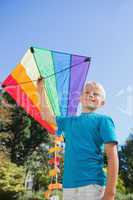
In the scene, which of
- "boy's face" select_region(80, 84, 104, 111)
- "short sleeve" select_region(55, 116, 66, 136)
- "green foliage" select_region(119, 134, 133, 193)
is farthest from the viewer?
"green foliage" select_region(119, 134, 133, 193)

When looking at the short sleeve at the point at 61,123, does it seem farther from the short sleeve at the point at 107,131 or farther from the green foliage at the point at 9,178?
the green foliage at the point at 9,178

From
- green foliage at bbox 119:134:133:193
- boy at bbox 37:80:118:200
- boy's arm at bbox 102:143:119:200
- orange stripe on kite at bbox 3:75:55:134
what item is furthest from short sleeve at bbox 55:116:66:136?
green foliage at bbox 119:134:133:193

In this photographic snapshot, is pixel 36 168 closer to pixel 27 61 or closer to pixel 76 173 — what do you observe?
pixel 27 61

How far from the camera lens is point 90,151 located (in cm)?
268

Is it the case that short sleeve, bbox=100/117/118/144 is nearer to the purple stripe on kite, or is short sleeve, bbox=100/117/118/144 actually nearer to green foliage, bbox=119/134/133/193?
the purple stripe on kite

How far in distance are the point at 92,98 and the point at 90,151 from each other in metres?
0.33

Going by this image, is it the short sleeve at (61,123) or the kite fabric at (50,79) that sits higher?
the kite fabric at (50,79)

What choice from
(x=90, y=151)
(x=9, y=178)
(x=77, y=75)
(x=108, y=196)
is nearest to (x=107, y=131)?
(x=90, y=151)

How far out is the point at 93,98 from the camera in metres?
2.77

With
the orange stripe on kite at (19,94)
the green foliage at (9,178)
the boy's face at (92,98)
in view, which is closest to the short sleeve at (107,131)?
the boy's face at (92,98)

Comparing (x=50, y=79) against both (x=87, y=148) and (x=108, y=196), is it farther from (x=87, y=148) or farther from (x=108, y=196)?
(x=108, y=196)

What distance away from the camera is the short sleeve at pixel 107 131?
101 inches

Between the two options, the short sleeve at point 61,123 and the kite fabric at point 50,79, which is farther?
the kite fabric at point 50,79

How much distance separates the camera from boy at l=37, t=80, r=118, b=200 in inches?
98.9
